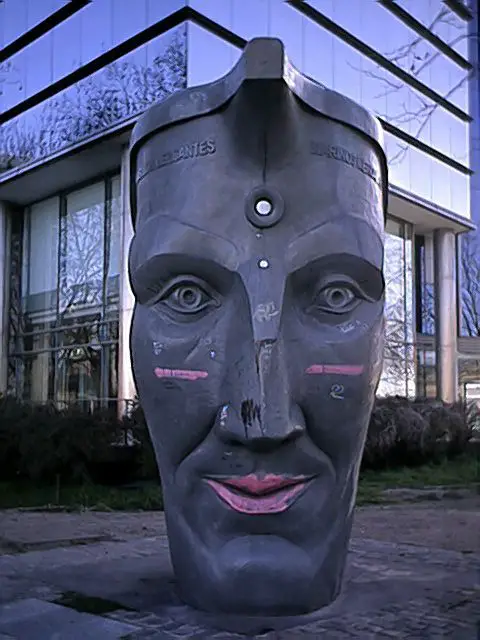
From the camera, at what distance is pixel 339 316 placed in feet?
16.4

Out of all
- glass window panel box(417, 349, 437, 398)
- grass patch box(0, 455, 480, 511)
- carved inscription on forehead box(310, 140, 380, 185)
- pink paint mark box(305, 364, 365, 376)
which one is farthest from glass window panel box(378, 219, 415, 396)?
pink paint mark box(305, 364, 365, 376)

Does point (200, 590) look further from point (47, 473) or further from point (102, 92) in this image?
point (102, 92)

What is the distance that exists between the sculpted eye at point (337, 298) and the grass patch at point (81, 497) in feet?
23.8

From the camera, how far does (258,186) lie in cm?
494

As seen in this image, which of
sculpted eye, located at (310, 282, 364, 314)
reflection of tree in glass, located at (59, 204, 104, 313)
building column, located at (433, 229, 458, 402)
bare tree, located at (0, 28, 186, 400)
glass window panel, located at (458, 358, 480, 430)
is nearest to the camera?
sculpted eye, located at (310, 282, 364, 314)

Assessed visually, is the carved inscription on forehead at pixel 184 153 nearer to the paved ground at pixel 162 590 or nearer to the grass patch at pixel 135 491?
the paved ground at pixel 162 590

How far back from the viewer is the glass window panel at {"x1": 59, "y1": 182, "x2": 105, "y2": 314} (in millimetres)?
19109

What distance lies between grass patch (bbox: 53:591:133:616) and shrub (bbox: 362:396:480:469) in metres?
9.91

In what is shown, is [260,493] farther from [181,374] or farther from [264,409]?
[181,374]

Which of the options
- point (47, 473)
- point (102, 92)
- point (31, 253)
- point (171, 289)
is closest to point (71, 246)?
point (31, 253)

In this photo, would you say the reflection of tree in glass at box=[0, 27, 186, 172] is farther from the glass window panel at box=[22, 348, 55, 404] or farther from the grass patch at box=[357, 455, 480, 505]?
the grass patch at box=[357, 455, 480, 505]

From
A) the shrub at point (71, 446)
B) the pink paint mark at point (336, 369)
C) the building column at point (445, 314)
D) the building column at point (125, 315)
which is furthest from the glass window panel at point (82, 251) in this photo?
the pink paint mark at point (336, 369)

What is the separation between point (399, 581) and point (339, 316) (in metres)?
2.15

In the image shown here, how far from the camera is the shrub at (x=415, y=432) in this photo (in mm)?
15148
